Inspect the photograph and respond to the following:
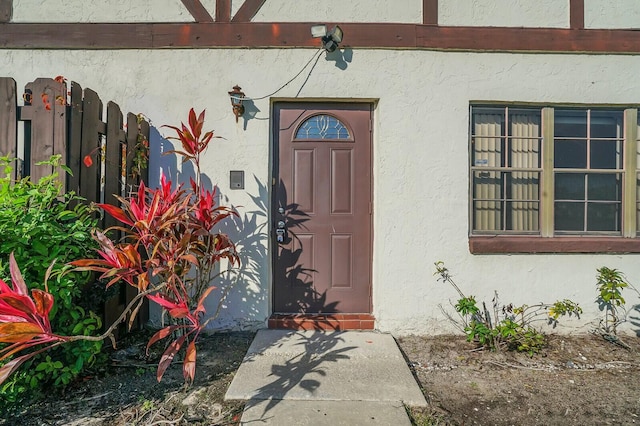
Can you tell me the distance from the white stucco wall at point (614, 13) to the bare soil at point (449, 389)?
136 inches

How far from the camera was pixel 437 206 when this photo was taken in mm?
3654

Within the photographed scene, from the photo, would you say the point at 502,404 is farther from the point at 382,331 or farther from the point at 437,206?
the point at 437,206

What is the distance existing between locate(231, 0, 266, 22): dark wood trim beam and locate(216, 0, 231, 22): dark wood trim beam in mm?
79

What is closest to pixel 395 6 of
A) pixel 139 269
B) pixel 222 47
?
pixel 222 47

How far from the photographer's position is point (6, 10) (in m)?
3.69

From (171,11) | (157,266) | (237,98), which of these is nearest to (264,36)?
(237,98)

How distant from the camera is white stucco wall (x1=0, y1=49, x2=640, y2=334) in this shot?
3.62 m

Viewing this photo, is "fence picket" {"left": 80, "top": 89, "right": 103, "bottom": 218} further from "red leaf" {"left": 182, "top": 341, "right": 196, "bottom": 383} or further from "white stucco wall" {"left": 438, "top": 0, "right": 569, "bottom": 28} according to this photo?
"white stucco wall" {"left": 438, "top": 0, "right": 569, "bottom": 28}

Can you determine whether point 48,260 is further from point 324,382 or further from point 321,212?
point 321,212

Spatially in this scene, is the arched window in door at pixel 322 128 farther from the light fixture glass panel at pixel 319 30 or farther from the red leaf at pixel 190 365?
the red leaf at pixel 190 365

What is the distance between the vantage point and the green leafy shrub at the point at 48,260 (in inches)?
86.7

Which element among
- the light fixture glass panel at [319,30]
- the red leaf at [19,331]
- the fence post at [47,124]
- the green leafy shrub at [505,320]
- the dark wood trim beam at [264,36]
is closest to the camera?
the red leaf at [19,331]

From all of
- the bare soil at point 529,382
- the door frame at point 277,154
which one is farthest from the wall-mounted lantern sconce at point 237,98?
the bare soil at point 529,382

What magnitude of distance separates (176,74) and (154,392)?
10.2 feet
